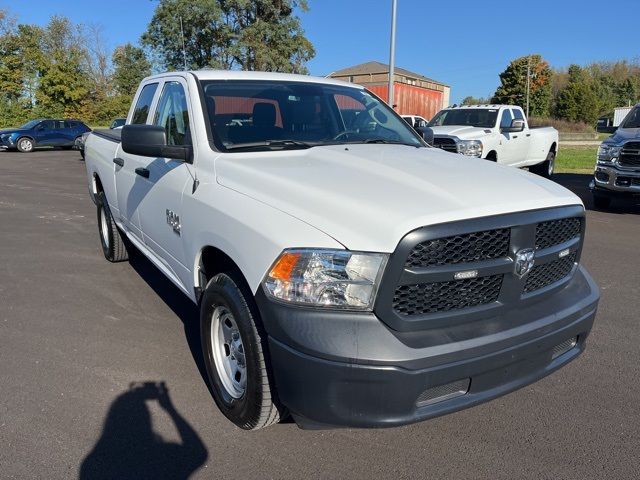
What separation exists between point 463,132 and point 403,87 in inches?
1296

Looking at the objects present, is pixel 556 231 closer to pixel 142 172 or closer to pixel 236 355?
pixel 236 355

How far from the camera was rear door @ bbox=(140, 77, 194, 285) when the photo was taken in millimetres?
3400

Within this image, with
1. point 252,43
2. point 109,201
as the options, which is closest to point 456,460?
point 109,201

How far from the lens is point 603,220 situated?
8.93 meters

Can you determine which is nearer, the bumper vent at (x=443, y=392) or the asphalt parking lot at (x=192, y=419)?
the bumper vent at (x=443, y=392)

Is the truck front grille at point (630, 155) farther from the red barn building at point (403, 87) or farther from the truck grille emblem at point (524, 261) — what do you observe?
the red barn building at point (403, 87)

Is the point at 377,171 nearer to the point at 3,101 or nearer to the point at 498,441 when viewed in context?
the point at 498,441

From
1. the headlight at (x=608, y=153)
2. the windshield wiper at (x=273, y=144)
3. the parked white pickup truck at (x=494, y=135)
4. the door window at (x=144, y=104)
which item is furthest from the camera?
the parked white pickup truck at (x=494, y=135)

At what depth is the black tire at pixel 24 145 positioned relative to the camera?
25156 millimetres

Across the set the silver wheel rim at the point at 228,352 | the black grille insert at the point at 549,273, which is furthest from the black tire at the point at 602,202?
the silver wheel rim at the point at 228,352

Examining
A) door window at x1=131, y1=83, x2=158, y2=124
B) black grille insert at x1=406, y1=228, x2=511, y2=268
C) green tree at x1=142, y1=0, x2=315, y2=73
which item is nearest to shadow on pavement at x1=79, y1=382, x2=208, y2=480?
black grille insert at x1=406, y1=228, x2=511, y2=268

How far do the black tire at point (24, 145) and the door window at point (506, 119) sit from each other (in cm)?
2220

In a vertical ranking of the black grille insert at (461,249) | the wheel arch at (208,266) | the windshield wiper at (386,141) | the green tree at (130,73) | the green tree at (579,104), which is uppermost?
the green tree at (130,73)

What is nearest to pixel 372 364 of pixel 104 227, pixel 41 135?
pixel 104 227
